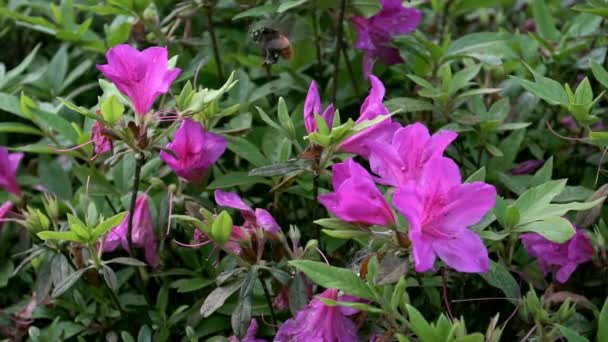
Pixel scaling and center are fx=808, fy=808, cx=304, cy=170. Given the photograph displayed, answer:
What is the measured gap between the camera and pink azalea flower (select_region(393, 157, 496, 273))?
89cm

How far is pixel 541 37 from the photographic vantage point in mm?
1592

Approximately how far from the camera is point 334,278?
92 cm

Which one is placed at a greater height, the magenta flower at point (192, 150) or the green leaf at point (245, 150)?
the magenta flower at point (192, 150)

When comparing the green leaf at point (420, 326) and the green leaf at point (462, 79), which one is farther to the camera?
the green leaf at point (462, 79)

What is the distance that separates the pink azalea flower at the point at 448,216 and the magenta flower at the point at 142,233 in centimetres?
51

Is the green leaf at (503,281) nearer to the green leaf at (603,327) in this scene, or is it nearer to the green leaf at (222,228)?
the green leaf at (603,327)

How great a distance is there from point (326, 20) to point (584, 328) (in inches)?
28.5

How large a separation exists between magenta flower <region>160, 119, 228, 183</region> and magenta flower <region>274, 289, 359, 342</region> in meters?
0.31

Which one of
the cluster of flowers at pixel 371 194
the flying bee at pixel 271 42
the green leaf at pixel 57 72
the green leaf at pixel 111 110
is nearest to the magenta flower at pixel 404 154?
the cluster of flowers at pixel 371 194

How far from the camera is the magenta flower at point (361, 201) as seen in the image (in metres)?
0.91

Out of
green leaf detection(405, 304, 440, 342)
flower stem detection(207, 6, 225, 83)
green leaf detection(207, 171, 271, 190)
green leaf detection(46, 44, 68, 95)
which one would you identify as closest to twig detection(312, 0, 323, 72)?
flower stem detection(207, 6, 225, 83)

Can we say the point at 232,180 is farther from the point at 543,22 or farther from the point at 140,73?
the point at 543,22

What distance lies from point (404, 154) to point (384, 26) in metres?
0.50

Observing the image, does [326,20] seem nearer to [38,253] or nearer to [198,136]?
[198,136]
